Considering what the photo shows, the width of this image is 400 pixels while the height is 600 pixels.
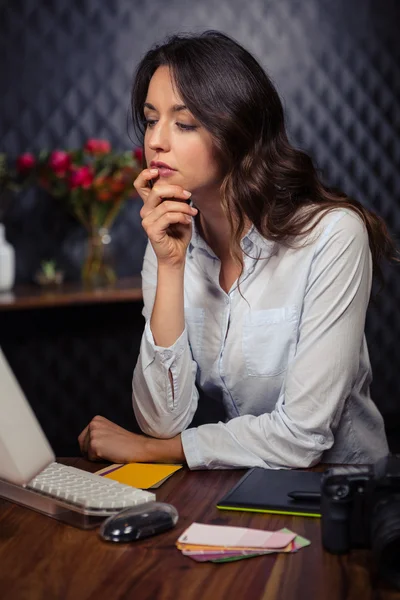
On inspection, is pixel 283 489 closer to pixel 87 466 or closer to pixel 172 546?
pixel 172 546

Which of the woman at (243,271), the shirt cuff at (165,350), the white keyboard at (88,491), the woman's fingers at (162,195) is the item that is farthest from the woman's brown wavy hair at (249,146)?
the white keyboard at (88,491)

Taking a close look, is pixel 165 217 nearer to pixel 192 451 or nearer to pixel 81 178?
pixel 192 451

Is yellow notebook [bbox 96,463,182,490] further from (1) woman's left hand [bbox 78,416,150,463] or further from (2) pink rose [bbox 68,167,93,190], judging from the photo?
(2) pink rose [bbox 68,167,93,190]

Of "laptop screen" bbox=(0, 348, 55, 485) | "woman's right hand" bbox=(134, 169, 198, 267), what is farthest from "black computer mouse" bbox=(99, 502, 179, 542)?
"woman's right hand" bbox=(134, 169, 198, 267)

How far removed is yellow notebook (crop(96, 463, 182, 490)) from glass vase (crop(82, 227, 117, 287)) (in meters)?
2.07

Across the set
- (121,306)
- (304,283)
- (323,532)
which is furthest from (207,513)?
(121,306)

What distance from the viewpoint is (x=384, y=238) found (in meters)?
1.96

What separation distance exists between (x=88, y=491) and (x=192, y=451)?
0.99ft

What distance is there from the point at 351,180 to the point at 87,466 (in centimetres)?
278

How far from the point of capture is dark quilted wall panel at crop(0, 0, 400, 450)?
3.72 meters

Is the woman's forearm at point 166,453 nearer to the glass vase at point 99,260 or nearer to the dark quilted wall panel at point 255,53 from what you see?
the glass vase at point 99,260

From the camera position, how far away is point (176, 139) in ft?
6.14

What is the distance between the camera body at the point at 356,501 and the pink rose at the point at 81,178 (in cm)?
250

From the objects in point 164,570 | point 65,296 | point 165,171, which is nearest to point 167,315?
point 165,171
